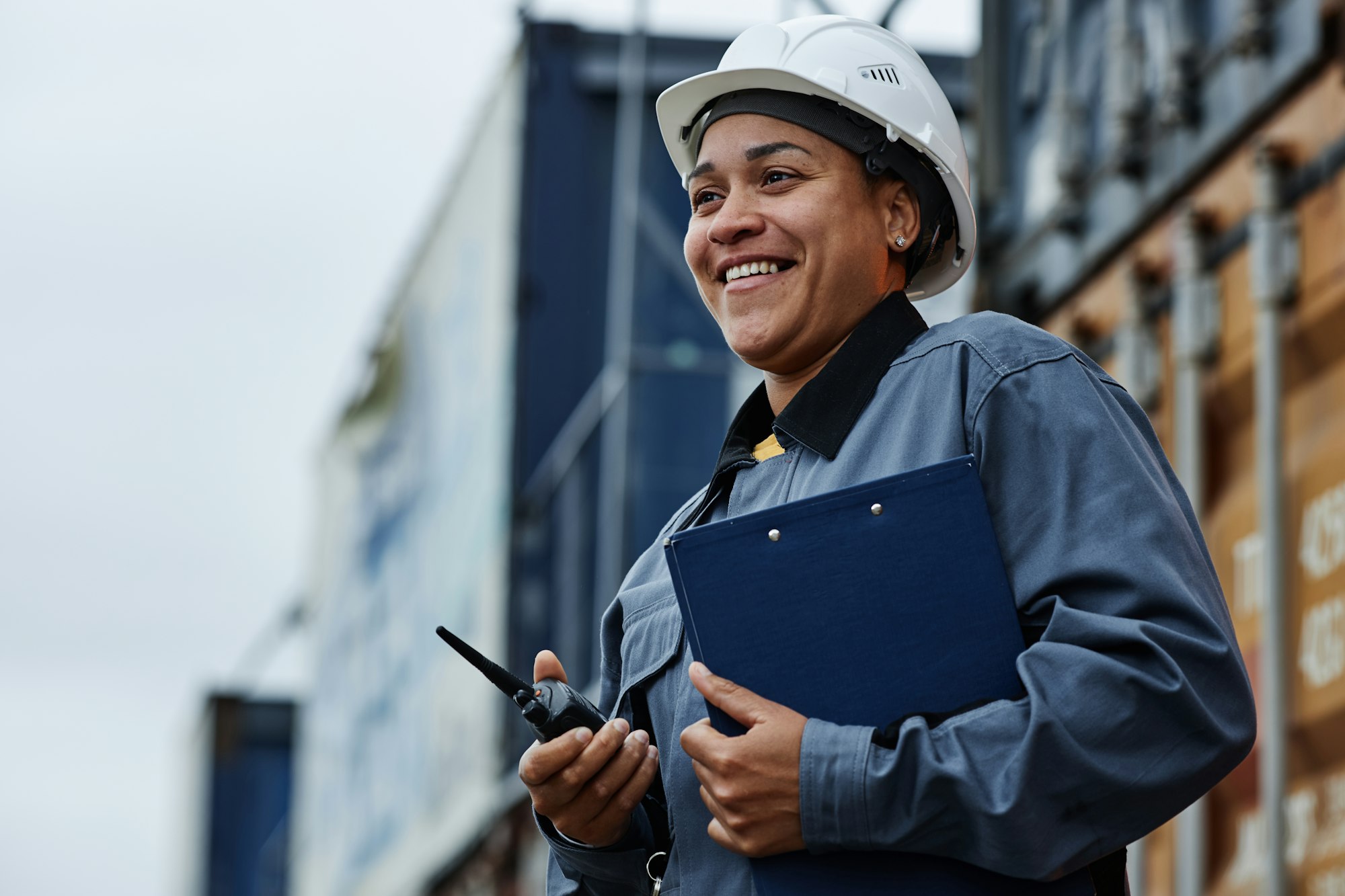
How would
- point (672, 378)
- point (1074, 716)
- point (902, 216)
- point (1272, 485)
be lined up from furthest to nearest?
point (672, 378) < point (1272, 485) < point (902, 216) < point (1074, 716)

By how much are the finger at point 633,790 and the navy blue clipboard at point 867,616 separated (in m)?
0.24

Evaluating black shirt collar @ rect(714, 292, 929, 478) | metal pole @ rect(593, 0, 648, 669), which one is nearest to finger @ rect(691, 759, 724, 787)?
black shirt collar @ rect(714, 292, 929, 478)

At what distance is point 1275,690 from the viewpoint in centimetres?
476

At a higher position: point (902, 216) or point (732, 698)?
point (902, 216)

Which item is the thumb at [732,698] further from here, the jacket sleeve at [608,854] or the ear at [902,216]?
the ear at [902,216]

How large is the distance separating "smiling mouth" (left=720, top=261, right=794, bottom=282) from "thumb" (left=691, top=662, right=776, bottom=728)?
0.57 m

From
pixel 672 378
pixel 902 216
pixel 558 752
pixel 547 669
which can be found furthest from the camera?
pixel 672 378

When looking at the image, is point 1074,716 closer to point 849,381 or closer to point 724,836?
point 724,836

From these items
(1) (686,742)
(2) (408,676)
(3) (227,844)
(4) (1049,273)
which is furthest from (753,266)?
(3) (227,844)

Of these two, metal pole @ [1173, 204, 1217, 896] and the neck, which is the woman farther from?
metal pole @ [1173, 204, 1217, 896]

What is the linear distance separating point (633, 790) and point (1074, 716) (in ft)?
1.94

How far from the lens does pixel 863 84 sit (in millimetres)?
2635

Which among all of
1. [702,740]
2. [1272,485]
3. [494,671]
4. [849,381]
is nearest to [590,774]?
[494,671]

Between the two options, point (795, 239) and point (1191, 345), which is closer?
point (795, 239)
